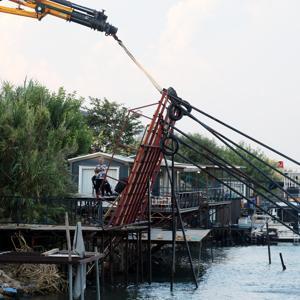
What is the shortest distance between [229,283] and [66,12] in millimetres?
18251

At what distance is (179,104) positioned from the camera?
34.7m

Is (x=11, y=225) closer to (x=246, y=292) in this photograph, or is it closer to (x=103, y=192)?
(x=103, y=192)

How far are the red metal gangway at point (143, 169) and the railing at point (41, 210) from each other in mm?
1317

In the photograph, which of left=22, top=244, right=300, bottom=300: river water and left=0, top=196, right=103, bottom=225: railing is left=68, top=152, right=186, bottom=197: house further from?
left=0, top=196, right=103, bottom=225: railing

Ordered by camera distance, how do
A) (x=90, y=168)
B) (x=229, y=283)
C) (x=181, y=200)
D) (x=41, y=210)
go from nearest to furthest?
(x=41, y=210) → (x=229, y=283) → (x=90, y=168) → (x=181, y=200)

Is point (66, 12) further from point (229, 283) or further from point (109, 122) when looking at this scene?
point (109, 122)

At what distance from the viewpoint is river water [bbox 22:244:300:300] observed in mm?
38062

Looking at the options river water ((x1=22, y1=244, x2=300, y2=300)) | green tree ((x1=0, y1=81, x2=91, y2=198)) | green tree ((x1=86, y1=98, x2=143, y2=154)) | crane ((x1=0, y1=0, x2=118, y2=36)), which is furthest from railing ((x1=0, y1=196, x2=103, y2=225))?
green tree ((x1=86, y1=98, x2=143, y2=154))

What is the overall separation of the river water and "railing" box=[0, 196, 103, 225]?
3.68 m

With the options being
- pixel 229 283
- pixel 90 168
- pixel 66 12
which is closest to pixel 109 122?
pixel 90 168

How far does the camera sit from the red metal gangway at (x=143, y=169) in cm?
3641

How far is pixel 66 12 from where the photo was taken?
34.2 metres

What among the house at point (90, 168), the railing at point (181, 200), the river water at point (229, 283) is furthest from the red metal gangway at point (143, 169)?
the house at point (90, 168)

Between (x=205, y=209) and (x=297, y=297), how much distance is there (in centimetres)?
2244
